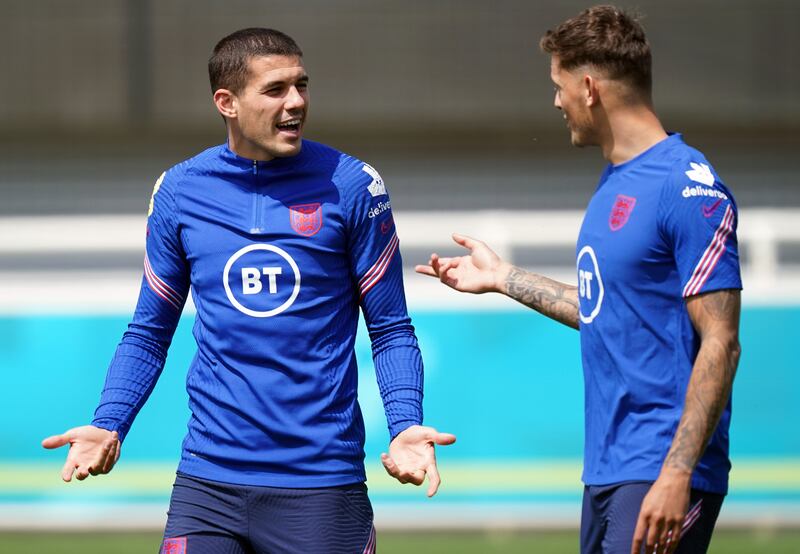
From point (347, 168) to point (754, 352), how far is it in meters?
4.07

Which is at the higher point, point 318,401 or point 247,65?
point 247,65

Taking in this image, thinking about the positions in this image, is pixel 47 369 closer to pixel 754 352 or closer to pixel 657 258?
pixel 754 352

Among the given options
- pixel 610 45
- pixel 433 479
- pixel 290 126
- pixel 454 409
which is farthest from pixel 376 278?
pixel 454 409

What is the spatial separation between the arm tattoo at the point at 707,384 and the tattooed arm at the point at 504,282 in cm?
58

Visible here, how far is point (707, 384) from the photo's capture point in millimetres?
2488

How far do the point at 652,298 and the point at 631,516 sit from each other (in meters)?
0.43

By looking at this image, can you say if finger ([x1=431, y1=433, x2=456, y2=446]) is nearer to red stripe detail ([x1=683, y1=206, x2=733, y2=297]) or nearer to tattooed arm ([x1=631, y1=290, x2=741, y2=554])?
tattooed arm ([x1=631, y1=290, x2=741, y2=554])

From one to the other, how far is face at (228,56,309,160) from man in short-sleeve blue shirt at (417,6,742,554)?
56cm

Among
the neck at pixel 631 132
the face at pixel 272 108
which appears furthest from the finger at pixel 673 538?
the face at pixel 272 108

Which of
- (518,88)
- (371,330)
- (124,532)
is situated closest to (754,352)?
(124,532)

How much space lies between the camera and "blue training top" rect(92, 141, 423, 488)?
2.80 m

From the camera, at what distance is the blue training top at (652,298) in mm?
2547

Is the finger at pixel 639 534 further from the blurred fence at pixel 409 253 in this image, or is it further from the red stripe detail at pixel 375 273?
the blurred fence at pixel 409 253

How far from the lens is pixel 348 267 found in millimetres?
2930
